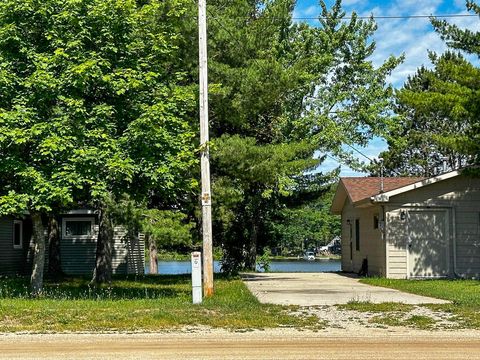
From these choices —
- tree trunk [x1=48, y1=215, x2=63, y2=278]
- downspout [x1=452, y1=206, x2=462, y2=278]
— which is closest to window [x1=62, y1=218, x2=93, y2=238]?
tree trunk [x1=48, y1=215, x2=63, y2=278]

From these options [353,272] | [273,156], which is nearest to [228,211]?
[273,156]

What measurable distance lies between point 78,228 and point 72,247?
0.87 meters

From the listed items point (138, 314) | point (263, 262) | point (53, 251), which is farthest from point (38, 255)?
point (263, 262)

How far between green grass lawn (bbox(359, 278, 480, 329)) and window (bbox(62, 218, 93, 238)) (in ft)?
43.6

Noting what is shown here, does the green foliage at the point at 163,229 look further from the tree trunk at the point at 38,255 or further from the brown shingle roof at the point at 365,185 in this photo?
the brown shingle roof at the point at 365,185

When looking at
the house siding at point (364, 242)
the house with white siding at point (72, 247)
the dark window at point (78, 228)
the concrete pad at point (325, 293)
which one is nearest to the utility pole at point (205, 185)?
the concrete pad at point (325, 293)

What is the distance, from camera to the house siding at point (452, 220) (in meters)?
22.0

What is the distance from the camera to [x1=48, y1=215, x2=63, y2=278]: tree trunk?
24484mm

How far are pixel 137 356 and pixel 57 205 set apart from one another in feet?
26.8

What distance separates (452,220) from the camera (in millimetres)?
22078

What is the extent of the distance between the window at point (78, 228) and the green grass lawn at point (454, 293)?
13.3 meters

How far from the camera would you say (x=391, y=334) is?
10398 millimetres

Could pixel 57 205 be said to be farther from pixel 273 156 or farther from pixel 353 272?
pixel 353 272

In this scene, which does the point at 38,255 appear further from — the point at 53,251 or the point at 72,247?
the point at 72,247
